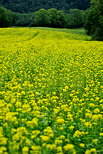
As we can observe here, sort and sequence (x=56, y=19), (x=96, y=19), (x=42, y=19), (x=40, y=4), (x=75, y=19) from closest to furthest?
(x=96, y=19) < (x=42, y=19) < (x=56, y=19) < (x=75, y=19) < (x=40, y=4)

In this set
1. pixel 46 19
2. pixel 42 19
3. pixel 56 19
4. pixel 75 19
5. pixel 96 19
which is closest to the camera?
pixel 96 19

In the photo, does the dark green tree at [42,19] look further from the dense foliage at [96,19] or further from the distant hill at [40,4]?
the distant hill at [40,4]

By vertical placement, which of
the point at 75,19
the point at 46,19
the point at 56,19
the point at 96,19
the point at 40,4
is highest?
the point at 40,4

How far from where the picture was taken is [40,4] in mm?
149000

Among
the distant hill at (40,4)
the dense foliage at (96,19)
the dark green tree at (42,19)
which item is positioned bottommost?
the dense foliage at (96,19)

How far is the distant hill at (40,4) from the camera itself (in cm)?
13688

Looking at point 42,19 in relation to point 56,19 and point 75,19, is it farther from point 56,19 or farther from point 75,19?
point 75,19

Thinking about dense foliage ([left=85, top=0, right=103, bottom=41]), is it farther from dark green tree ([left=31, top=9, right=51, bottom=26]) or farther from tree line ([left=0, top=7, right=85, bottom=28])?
tree line ([left=0, top=7, right=85, bottom=28])

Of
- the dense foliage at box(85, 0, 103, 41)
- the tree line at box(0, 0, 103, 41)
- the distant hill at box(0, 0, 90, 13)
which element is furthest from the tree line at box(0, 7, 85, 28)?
the distant hill at box(0, 0, 90, 13)

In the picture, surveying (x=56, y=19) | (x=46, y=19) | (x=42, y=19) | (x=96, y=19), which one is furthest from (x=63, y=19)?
(x=96, y=19)

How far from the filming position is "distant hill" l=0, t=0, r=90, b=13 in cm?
13688

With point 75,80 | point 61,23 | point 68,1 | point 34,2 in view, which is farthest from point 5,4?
point 75,80

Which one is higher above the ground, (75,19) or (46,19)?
(75,19)

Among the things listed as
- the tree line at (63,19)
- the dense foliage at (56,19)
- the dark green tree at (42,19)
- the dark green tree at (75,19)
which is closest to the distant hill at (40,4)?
the tree line at (63,19)
